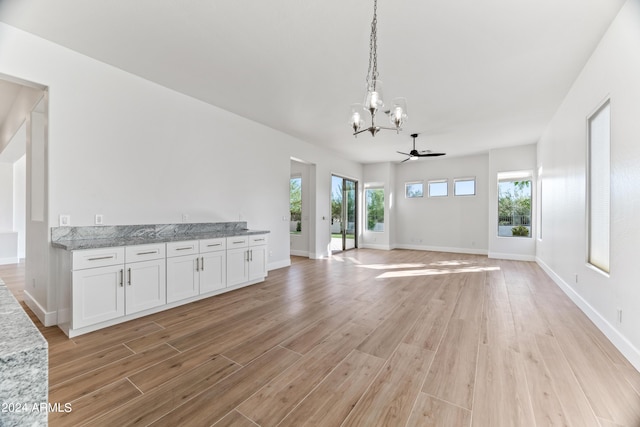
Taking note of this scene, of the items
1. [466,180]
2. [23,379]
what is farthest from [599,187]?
[466,180]

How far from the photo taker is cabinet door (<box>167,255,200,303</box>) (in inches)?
137

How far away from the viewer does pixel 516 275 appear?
545 cm

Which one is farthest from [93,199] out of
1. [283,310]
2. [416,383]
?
[416,383]

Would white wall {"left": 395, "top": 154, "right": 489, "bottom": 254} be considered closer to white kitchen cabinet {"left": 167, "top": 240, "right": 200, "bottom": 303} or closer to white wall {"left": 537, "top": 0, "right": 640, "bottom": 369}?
white wall {"left": 537, "top": 0, "right": 640, "bottom": 369}

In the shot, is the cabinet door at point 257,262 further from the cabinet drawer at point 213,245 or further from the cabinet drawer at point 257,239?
the cabinet drawer at point 213,245

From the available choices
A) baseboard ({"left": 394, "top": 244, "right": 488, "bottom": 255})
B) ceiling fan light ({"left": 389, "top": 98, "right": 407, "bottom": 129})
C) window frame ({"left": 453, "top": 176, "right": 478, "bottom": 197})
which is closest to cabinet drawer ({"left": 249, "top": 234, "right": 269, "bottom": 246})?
ceiling fan light ({"left": 389, "top": 98, "right": 407, "bottom": 129})

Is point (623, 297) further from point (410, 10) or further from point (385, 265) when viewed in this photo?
point (385, 265)

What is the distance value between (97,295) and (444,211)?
8.60m

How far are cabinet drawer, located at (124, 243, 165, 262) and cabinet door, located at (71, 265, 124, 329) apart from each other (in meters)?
0.14

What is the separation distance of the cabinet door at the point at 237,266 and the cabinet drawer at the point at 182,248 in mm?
582

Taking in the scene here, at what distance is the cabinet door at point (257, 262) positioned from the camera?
15.2ft

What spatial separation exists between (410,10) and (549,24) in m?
1.36


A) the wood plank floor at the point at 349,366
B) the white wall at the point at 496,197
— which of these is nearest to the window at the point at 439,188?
the white wall at the point at 496,197

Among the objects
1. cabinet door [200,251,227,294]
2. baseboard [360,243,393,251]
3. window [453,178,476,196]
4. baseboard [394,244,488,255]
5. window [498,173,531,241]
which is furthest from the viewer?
baseboard [360,243,393,251]
